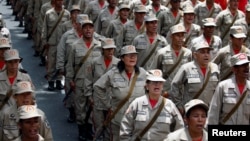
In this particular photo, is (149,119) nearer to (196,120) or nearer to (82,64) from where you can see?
(196,120)

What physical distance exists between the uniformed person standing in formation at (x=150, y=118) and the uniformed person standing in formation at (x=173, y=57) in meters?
2.15

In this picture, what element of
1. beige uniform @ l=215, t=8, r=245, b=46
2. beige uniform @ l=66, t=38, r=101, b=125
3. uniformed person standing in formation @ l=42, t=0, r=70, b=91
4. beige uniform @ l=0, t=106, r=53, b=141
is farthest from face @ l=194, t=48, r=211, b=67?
uniformed person standing in formation @ l=42, t=0, r=70, b=91

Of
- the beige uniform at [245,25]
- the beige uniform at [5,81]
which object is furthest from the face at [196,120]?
the beige uniform at [245,25]

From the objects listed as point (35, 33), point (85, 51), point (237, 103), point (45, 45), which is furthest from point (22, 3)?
point (237, 103)

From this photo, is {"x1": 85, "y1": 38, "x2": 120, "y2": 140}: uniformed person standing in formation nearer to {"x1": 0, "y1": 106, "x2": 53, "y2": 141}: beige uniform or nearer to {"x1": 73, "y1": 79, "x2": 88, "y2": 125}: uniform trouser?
{"x1": 73, "y1": 79, "x2": 88, "y2": 125}: uniform trouser

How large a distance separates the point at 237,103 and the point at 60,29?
6.30m

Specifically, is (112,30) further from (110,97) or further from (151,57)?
(110,97)

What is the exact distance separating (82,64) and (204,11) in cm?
387

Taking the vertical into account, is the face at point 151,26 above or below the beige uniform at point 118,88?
above

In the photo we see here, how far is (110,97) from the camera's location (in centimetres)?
912

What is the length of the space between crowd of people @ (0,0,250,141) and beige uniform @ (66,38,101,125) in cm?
2

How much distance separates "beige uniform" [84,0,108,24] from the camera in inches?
574

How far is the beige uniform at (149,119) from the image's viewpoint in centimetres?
774

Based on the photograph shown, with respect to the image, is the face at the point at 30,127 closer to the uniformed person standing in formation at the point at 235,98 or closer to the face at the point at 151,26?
the uniformed person standing in formation at the point at 235,98
